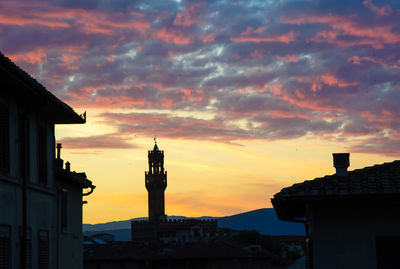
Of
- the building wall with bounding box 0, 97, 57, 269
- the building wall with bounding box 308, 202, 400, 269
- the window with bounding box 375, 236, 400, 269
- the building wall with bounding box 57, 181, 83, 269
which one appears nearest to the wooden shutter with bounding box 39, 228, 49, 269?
the building wall with bounding box 0, 97, 57, 269

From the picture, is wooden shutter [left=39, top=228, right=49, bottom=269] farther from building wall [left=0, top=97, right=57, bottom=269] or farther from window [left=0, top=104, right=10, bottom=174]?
window [left=0, top=104, right=10, bottom=174]

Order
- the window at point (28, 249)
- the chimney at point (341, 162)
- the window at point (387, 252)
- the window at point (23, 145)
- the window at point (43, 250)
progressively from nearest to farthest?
the window at point (387, 252) → the chimney at point (341, 162) → the window at point (23, 145) → the window at point (28, 249) → the window at point (43, 250)

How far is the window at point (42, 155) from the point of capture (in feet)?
67.6

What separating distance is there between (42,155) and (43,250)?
8.51 ft

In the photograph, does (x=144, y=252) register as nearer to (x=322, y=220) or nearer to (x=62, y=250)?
(x=62, y=250)

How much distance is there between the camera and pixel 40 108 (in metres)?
19.6

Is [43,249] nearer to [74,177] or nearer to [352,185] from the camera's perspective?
[74,177]

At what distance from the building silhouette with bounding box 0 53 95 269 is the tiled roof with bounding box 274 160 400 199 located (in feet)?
19.6

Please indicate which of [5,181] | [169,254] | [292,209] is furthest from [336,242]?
[169,254]

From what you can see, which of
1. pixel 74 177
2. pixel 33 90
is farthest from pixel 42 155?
pixel 74 177

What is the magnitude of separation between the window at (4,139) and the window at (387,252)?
329 inches

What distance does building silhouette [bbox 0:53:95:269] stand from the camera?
55.3ft

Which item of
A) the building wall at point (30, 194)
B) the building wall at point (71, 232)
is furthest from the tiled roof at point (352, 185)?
the building wall at point (71, 232)

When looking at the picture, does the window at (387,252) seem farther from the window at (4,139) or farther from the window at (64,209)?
the window at (64,209)
